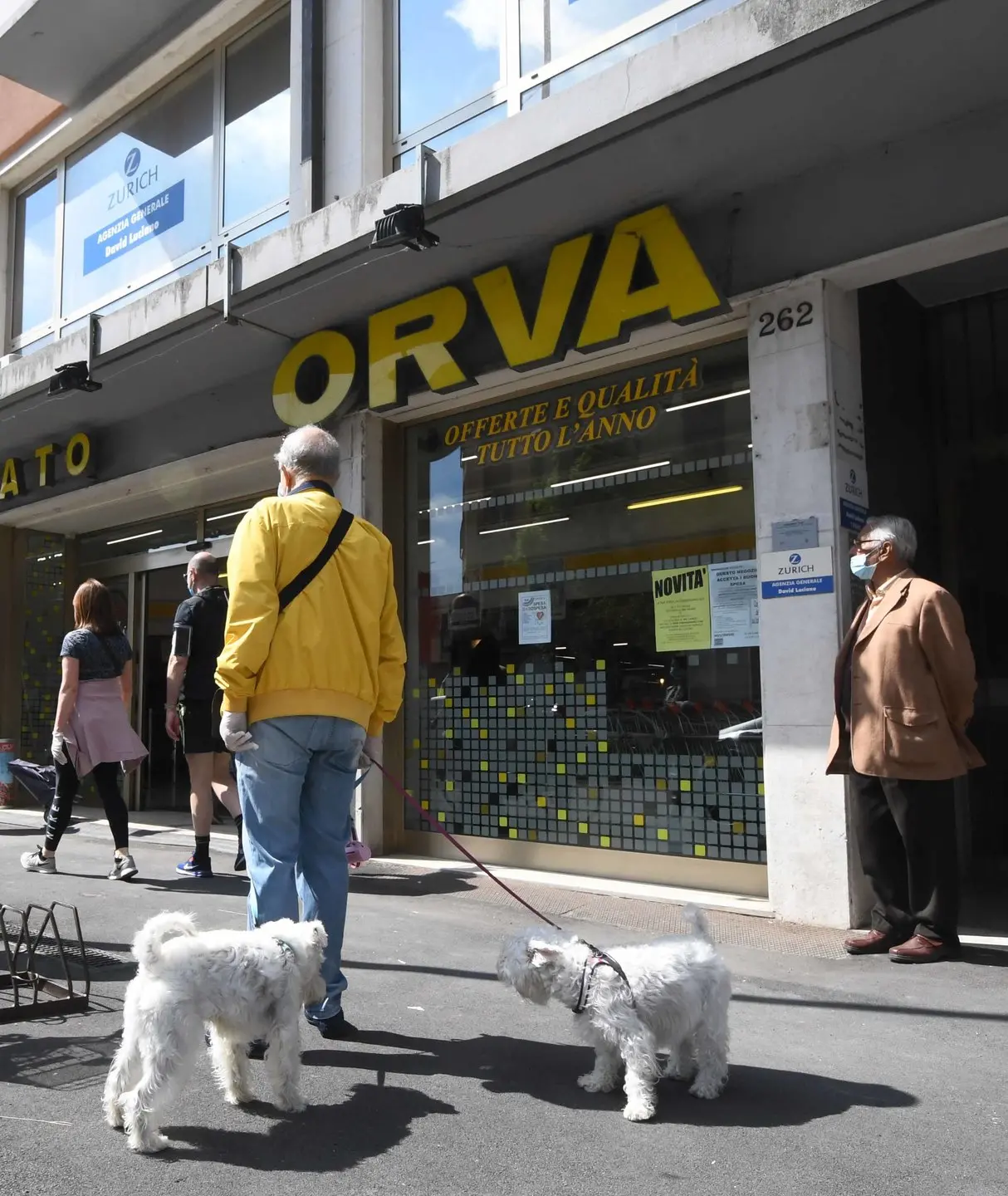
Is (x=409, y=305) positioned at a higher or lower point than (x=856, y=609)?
higher

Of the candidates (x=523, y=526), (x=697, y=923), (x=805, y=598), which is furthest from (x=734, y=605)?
(x=697, y=923)

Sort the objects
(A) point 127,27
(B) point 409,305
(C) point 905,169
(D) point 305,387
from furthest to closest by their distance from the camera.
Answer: (A) point 127,27 < (D) point 305,387 < (B) point 409,305 < (C) point 905,169

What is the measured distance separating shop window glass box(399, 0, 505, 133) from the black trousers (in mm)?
5440

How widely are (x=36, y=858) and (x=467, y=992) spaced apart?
396cm

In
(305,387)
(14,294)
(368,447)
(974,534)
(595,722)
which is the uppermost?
(14,294)

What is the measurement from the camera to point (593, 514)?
6941mm

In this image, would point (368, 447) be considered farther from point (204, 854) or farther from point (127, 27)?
point (127, 27)

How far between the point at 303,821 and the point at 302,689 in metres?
0.51

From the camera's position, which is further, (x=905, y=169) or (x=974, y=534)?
(x=974, y=534)

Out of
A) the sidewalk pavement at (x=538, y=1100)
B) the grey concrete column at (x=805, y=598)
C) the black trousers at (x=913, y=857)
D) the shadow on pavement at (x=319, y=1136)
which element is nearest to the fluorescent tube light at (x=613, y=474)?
the grey concrete column at (x=805, y=598)

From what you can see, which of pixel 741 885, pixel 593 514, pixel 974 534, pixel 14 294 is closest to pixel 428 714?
pixel 593 514

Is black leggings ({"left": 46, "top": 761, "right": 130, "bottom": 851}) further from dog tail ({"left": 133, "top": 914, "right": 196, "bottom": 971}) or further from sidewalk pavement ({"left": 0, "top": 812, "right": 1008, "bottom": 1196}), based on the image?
dog tail ({"left": 133, "top": 914, "right": 196, "bottom": 971})

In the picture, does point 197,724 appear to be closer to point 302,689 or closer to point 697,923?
point 302,689

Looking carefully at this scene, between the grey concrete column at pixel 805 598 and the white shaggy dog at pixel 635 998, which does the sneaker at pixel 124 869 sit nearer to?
the grey concrete column at pixel 805 598
